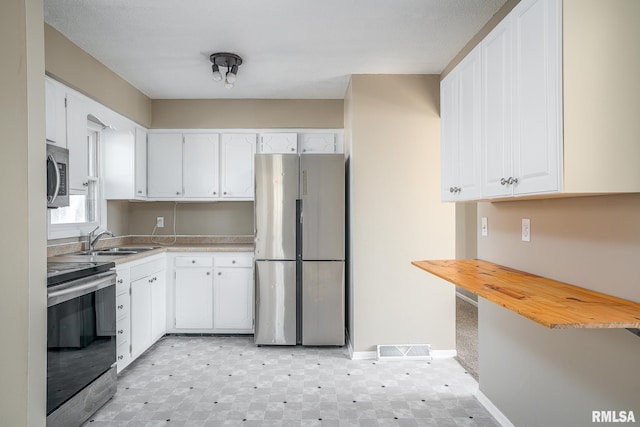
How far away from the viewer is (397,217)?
346 cm

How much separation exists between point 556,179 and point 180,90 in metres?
3.64

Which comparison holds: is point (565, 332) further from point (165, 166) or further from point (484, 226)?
point (165, 166)

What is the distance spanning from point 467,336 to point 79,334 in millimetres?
3469

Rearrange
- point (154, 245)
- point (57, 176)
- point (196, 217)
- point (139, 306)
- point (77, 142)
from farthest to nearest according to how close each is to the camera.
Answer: point (196, 217) → point (154, 245) → point (139, 306) → point (77, 142) → point (57, 176)

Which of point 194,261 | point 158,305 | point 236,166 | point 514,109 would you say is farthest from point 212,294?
point 514,109

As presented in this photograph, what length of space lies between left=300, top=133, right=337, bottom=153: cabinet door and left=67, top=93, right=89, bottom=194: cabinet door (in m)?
2.09

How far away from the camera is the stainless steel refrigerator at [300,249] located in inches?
143

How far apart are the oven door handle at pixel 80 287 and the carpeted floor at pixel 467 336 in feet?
9.20

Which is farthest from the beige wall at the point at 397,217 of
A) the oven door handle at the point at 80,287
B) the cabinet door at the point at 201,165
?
the oven door handle at the point at 80,287

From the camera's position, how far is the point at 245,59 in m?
3.15

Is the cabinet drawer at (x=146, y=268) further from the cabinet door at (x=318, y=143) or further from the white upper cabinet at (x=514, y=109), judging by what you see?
the white upper cabinet at (x=514, y=109)

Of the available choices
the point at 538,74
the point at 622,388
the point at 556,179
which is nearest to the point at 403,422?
the point at 622,388

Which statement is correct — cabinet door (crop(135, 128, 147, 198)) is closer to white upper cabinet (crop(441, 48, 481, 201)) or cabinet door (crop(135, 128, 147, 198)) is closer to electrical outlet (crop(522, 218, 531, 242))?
white upper cabinet (crop(441, 48, 481, 201))

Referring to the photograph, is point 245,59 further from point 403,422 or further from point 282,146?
point 403,422
